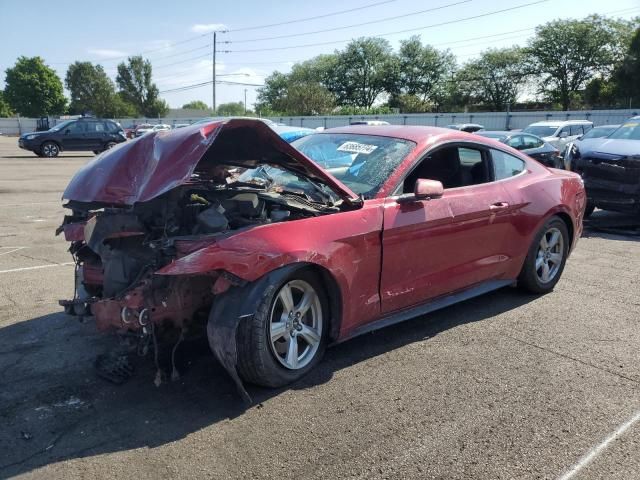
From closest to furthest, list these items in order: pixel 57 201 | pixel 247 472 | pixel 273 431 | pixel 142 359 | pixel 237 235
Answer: pixel 247 472
pixel 273 431
pixel 237 235
pixel 142 359
pixel 57 201

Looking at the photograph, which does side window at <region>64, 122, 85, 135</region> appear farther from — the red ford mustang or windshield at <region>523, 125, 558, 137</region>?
the red ford mustang

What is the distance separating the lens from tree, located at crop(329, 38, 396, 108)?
93188 millimetres

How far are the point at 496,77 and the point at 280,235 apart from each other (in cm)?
8118

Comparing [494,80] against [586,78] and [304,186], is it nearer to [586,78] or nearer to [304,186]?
[586,78]

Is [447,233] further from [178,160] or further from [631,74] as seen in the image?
[631,74]

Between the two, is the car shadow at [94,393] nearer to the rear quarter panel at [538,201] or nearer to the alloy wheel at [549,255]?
the rear quarter panel at [538,201]

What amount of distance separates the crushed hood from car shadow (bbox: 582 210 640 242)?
648 centimetres

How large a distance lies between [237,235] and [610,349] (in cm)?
296

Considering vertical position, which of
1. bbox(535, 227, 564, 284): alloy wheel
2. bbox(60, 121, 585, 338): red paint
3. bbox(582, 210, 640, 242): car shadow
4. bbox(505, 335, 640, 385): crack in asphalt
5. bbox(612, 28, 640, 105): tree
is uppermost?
bbox(612, 28, 640, 105): tree

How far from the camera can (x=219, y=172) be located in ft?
14.1

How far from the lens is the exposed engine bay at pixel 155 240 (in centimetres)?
322


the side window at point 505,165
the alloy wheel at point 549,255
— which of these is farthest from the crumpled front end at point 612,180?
the side window at point 505,165

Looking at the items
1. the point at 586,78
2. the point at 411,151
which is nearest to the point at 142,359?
the point at 411,151

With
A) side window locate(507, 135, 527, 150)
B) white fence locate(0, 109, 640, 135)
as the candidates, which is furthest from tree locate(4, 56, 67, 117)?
side window locate(507, 135, 527, 150)
